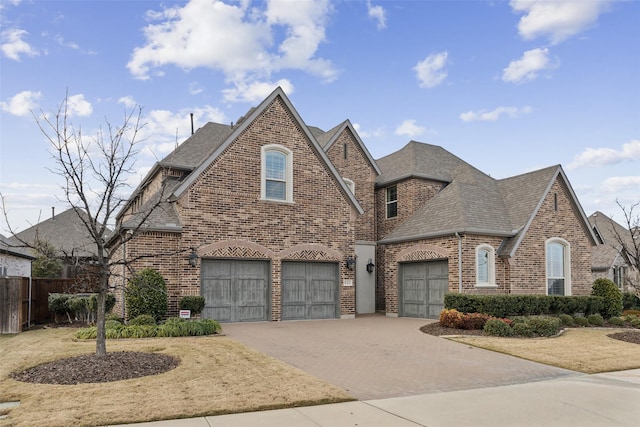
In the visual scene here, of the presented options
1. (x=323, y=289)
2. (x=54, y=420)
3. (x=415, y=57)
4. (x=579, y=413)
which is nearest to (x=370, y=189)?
(x=323, y=289)

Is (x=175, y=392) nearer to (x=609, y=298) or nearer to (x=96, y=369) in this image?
(x=96, y=369)

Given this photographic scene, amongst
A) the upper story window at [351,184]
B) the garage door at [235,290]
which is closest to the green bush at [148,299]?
the garage door at [235,290]

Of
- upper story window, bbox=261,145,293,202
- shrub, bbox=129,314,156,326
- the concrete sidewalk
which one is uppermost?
upper story window, bbox=261,145,293,202

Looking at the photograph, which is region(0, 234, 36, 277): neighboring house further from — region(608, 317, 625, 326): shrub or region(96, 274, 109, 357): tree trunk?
region(608, 317, 625, 326): shrub

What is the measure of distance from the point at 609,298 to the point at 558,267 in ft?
7.60

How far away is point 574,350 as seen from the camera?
13133mm

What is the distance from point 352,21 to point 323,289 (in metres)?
10.4

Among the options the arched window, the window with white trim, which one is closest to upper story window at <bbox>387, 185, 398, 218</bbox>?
the window with white trim

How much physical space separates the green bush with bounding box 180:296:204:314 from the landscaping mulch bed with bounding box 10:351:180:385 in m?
6.12

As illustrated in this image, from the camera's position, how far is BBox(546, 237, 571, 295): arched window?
2211cm

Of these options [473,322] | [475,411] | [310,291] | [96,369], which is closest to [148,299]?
[310,291]

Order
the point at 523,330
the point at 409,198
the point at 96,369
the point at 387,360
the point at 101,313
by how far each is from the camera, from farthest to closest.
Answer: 1. the point at 409,198
2. the point at 523,330
3. the point at 387,360
4. the point at 101,313
5. the point at 96,369

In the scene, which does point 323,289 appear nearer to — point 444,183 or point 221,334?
point 221,334

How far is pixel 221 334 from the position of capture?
15109 millimetres
